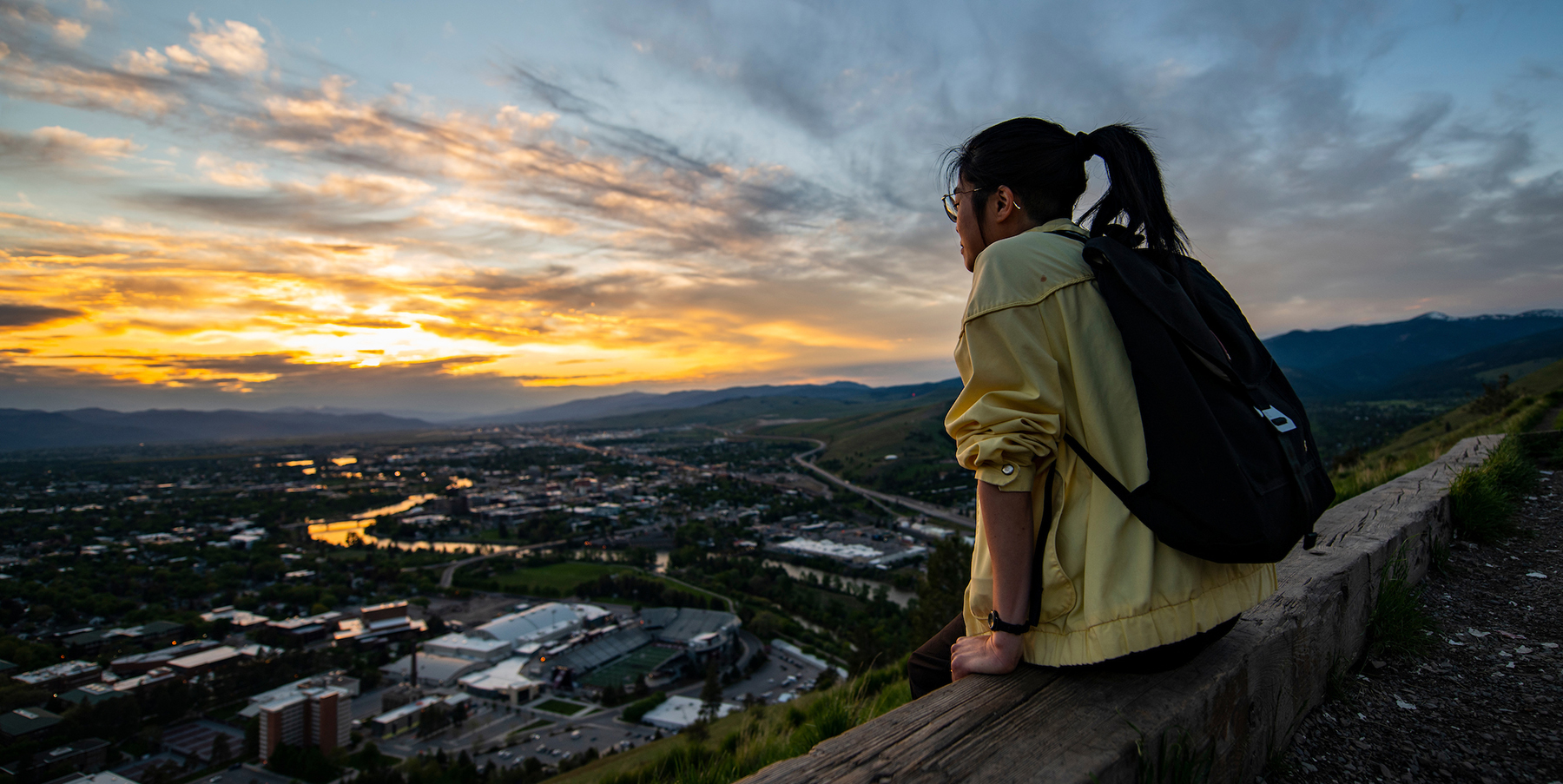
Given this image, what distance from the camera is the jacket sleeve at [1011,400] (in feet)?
4.42

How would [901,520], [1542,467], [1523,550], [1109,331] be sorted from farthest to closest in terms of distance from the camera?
[901,520]
[1542,467]
[1523,550]
[1109,331]

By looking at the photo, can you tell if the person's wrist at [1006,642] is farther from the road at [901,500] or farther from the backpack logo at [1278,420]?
the road at [901,500]

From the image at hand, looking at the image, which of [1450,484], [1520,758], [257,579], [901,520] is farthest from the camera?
[901,520]

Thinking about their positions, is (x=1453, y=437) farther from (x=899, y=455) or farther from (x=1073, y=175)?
(x=899, y=455)

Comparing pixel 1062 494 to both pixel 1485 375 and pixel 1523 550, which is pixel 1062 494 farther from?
pixel 1485 375

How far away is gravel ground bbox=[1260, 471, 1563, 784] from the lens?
1890 mm

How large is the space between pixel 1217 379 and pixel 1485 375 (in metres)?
136

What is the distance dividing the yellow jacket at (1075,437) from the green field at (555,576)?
36.4 m

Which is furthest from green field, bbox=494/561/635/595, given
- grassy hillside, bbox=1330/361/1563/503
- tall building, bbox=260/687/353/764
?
grassy hillside, bbox=1330/361/1563/503

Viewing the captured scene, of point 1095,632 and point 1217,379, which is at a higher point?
point 1217,379

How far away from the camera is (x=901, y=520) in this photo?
155 ft

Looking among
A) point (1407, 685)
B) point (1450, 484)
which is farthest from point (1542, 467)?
point (1407, 685)

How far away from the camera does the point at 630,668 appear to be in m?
22.9

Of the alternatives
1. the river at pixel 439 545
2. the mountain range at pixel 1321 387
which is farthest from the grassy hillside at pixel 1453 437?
the mountain range at pixel 1321 387
